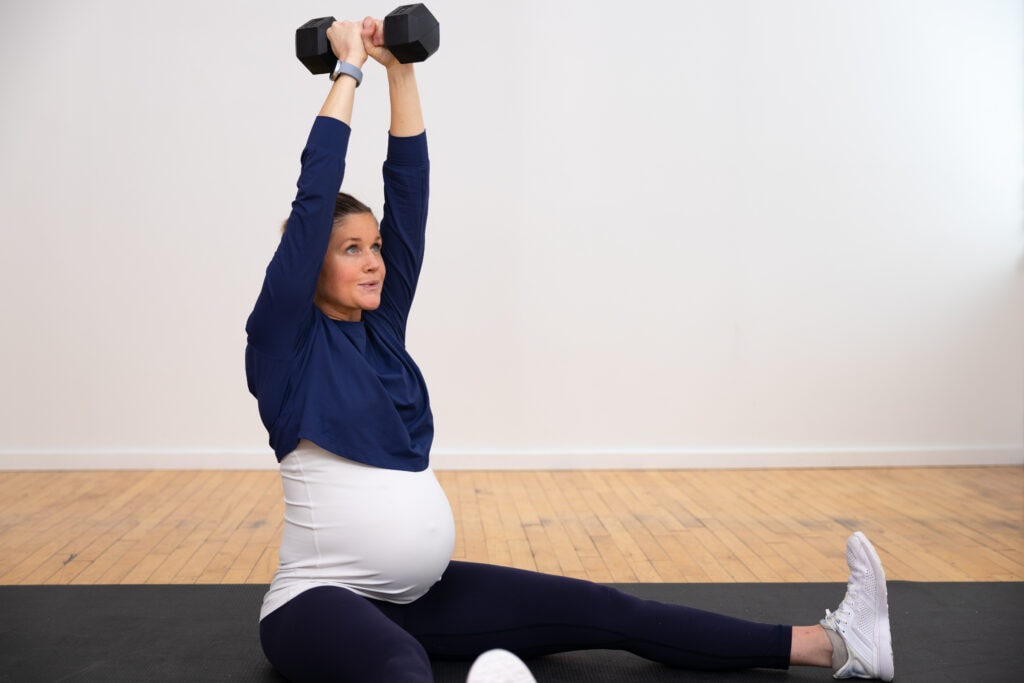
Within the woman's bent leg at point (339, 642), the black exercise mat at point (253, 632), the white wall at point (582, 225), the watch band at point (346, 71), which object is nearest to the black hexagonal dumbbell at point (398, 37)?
the watch band at point (346, 71)

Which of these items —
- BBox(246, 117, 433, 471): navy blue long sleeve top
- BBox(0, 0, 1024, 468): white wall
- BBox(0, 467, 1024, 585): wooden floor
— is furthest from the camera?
BBox(0, 0, 1024, 468): white wall

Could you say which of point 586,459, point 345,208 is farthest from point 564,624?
point 586,459

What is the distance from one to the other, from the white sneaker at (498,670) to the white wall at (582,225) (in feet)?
9.42

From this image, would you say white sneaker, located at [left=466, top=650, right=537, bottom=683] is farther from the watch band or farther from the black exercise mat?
the watch band

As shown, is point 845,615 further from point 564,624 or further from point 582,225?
point 582,225

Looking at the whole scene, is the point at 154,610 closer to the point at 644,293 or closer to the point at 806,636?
the point at 806,636

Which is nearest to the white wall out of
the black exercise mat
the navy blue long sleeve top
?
the black exercise mat

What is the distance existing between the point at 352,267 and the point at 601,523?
1856mm

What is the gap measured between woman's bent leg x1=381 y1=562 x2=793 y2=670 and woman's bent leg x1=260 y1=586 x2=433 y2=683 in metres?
0.19

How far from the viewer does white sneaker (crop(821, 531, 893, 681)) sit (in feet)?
6.16

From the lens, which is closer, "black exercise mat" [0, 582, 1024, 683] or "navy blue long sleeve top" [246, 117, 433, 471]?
"navy blue long sleeve top" [246, 117, 433, 471]

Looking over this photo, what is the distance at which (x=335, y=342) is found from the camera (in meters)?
1.79

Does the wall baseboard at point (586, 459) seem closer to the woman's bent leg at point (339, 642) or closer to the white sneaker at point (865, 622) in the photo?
the white sneaker at point (865, 622)

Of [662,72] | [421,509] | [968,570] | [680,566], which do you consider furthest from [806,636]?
[662,72]
